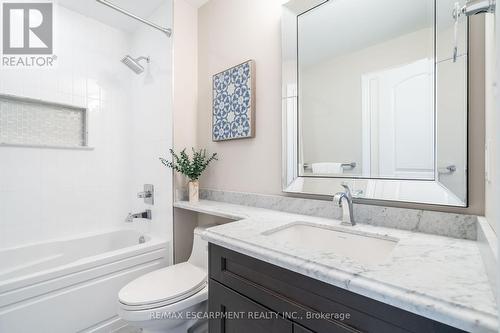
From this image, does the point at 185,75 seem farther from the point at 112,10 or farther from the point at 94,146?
the point at 94,146

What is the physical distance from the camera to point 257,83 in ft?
5.20

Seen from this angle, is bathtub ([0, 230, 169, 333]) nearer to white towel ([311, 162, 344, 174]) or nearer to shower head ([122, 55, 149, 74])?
white towel ([311, 162, 344, 174])

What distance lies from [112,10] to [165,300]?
7.68 ft

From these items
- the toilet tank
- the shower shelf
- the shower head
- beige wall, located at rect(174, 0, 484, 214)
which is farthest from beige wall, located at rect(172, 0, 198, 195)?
the shower shelf

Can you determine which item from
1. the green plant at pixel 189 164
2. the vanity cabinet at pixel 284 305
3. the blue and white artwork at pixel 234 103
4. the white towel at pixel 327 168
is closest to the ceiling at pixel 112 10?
the blue and white artwork at pixel 234 103

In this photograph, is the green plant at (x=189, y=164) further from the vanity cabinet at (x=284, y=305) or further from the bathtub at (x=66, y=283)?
the vanity cabinet at (x=284, y=305)

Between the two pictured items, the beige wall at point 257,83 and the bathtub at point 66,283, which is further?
the beige wall at point 257,83

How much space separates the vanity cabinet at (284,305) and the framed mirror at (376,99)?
61 centimetres

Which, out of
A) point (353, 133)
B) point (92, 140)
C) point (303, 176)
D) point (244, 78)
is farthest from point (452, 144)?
point (92, 140)

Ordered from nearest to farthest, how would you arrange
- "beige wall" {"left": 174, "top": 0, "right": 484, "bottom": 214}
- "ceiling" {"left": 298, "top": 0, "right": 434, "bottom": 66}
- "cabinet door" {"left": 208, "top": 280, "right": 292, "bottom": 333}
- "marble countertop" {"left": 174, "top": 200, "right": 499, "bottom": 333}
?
"marble countertop" {"left": 174, "top": 200, "right": 499, "bottom": 333}, "cabinet door" {"left": 208, "top": 280, "right": 292, "bottom": 333}, "ceiling" {"left": 298, "top": 0, "right": 434, "bottom": 66}, "beige wall" {"left": 174, "top": 0, "right": 484, "bottom": 214}

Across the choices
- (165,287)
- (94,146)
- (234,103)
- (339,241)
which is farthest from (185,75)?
(339,241)

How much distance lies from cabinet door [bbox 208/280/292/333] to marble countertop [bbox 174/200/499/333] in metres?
0.18

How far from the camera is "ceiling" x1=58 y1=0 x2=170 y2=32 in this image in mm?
1975

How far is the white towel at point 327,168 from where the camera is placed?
4.10 feet
